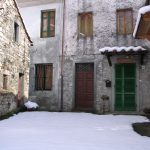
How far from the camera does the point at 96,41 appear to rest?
1364cm

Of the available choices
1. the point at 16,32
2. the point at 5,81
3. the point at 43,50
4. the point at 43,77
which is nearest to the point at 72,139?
the point at 5,81

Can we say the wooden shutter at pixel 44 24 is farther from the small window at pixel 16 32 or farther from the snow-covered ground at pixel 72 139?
the snow-covered ground at pixel 72 139

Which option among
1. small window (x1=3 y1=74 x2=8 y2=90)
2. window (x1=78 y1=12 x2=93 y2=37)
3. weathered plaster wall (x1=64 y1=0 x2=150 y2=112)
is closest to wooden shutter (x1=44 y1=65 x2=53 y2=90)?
weathered plaster wall (x1=64 y1=0 x2=150 y2=112)

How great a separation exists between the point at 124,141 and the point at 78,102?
7.38 m

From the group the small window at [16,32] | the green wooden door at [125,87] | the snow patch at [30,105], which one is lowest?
the snow patch at [30,105]

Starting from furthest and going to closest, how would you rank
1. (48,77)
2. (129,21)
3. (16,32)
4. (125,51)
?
(48,77) → (129,21) → (16,32) → (125,51)

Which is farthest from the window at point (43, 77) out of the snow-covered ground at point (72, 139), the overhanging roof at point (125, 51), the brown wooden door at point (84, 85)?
the snow-covered ground at point (72, 139)

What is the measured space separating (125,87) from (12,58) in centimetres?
537

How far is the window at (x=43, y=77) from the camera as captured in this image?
47.2ft

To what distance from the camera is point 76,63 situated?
13953 millimetres

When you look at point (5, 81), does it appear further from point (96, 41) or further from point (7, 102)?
point (96, 41)

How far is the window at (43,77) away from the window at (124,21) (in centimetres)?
407

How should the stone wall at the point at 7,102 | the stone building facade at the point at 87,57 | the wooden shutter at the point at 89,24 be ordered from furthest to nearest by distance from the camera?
the wooden shutter at the point at 89,24 → the stone building facade at the point at 87,57 → the stone wall at the point at 7,102

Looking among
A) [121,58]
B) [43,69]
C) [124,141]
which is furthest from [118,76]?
[124,141]
